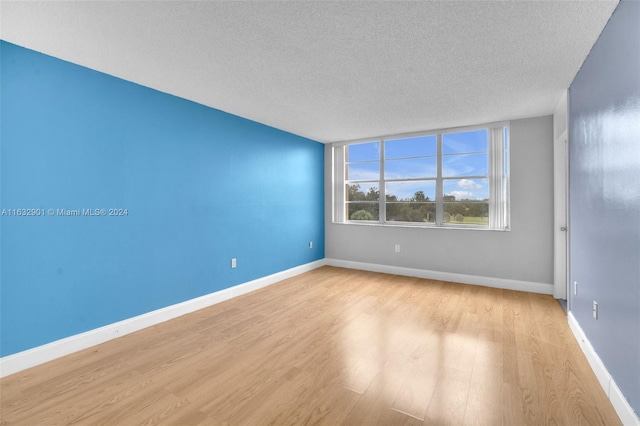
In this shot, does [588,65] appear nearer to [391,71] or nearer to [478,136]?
[391,71]

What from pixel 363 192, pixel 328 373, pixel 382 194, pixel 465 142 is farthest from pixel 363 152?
pixel 328 373

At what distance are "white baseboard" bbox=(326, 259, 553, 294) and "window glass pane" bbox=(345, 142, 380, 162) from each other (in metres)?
2.06

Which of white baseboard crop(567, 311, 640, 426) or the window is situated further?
the window

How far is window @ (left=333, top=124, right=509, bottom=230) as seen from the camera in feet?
14.8

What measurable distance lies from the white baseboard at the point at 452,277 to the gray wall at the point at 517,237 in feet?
0.20

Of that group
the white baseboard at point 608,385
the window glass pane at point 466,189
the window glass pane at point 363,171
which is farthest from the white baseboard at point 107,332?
the white baseboard at point 608,385

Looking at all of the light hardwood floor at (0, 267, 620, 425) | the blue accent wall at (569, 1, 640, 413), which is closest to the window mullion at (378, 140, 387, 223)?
the light hardwood floor at (0, 267, 620, 425)

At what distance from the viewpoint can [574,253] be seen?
9.32 feet

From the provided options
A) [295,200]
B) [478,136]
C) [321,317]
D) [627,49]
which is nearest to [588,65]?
[627,49]

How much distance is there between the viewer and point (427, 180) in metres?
5.09

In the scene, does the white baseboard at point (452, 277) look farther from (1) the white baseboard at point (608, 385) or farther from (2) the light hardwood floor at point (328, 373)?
(1) the white baseboard at point (608, 385)

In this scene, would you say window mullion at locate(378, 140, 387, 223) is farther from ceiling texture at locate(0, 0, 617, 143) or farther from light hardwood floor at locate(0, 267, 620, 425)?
light hardwood floor at locate(0, 267, 620, 425)

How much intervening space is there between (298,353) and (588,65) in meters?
3.43

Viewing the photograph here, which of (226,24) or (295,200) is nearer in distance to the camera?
(226,24)
